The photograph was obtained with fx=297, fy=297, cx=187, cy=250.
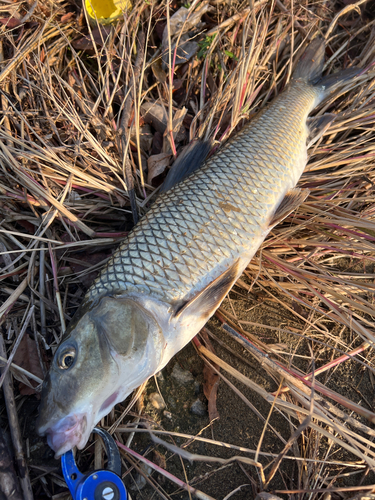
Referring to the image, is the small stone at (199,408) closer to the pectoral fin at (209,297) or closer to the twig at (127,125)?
the pectoral fin at (209,297)

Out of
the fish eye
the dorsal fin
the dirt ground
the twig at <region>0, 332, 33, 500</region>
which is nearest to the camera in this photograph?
the fish eye

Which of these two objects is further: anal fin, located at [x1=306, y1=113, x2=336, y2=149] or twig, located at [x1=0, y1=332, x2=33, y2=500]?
anal fin, located at [x1=306, y1=113, x2=336, y2=149]

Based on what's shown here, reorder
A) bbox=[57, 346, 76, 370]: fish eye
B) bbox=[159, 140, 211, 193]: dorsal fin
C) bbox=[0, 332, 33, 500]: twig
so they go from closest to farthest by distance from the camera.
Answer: bbox=[57, 346, 76, 370]: fish eye, bbox=[0, 332, 33, 500]: twig, bbox=[159, 140, 211, 193]: dorsal fin

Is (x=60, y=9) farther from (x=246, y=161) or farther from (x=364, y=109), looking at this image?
(x=364, y=109)

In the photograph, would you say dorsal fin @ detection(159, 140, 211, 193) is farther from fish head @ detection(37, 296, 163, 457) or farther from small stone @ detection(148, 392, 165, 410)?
small stone @ detection(148, 392, 165, 410)

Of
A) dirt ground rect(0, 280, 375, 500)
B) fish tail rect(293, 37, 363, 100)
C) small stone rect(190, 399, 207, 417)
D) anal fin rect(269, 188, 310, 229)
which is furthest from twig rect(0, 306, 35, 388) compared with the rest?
fish tail rect(293, 37, 363, 100)

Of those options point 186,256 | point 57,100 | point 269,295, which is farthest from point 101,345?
point 57,100

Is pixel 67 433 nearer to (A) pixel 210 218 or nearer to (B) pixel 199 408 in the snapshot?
(B) pixel 199 408

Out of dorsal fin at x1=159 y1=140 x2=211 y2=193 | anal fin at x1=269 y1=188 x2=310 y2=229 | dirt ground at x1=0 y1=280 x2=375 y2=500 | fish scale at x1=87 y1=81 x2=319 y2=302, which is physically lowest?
dirt ground at x1=0 y1=280 x2=375 y2=500
